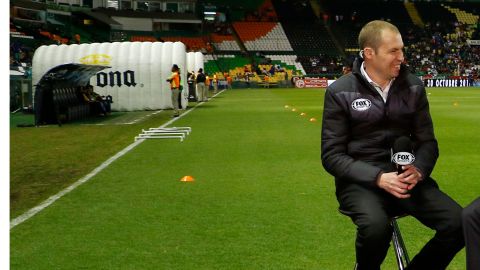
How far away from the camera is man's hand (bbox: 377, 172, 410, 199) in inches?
171

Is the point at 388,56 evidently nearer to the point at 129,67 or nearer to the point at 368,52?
the point at 368,52

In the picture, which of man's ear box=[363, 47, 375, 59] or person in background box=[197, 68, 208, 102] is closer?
man's ear box=[363, 47, 375, 59]

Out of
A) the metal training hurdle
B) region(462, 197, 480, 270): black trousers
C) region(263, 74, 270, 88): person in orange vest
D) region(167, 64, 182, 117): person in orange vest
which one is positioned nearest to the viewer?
region(462, 197, 480, 270): black trousers

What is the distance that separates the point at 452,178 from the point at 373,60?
20.4 ft

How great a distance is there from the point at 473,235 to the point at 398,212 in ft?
2.10

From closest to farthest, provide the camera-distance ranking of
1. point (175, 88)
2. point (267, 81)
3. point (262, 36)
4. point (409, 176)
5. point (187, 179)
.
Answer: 1. point (409, 176)
2. point (187, 179)
3. point (175, 88)
4. point (267, 81)
5. point (262, 36)

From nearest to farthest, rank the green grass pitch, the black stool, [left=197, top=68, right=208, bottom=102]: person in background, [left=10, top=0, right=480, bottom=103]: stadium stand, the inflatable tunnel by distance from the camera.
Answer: the black stool, the green grass pitch, the inflatable tunnel, [left=197, top=68, right=208, bottom=102]: person in background, [left=10, top=0, right=480, bottom=103]: stadium stand

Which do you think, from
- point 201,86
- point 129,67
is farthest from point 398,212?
point 201,86

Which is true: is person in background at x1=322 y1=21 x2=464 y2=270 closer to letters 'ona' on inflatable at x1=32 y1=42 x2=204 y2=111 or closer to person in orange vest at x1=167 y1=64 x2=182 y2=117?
person in orange vest at x1=167 y1=64 x2=182 y2=117

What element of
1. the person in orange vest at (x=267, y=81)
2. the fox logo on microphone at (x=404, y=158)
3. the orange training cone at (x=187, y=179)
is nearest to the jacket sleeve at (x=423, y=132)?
the fox logo on microphone at (x=404, y=158)

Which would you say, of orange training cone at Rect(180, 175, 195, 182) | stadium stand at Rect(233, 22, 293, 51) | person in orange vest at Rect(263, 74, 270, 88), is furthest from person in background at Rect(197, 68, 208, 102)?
stadium stand at Rect(233, 22, 293, 51)

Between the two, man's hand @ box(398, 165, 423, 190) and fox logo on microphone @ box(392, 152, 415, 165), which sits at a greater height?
fox logo on microphone @ box(392, 152, 415, 165)

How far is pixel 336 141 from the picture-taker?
468 centimetres

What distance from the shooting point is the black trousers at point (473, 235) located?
13.3 ft
